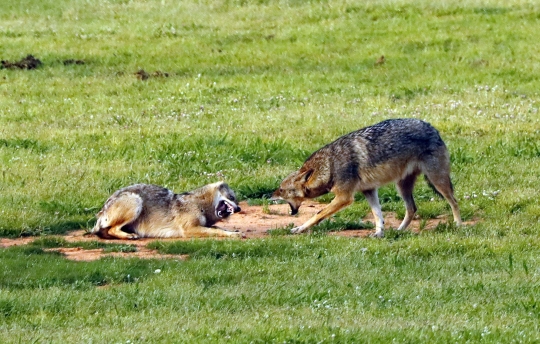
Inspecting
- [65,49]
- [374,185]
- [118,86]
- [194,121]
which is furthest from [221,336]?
[65,49]

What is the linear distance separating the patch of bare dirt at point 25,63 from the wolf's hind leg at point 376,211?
13318 mm

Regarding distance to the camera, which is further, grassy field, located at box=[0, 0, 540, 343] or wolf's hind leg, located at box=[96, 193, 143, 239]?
wolf's hind leg, located at box=[96, 193, 143, 239]

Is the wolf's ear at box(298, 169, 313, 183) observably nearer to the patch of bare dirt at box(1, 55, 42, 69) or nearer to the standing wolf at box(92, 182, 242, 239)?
the standing wolf at box(92, 182, 242, 239)

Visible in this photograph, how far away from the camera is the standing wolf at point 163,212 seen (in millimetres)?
11438

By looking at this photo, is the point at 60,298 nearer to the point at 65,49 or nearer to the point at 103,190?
the point at 103,190

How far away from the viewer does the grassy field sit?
25.3 ft

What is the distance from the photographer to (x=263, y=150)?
15.1 metres

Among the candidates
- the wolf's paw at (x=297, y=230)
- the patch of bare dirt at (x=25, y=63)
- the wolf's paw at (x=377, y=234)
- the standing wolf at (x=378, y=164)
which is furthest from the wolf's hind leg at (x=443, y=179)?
the patch of bare dirt at (x=25, y=63)

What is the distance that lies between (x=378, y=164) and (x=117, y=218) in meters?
3.14

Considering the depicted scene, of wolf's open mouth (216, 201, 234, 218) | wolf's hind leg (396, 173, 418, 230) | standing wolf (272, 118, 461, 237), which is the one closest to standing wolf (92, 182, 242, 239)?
wolf's open mouth (216, 201, 234, 218)

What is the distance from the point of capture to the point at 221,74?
22203 millimetres

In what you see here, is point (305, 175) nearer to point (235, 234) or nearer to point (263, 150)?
point (235, 234)

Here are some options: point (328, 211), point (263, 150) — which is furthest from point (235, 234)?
point (263, 150)

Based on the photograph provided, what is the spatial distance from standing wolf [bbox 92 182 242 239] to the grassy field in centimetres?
63
